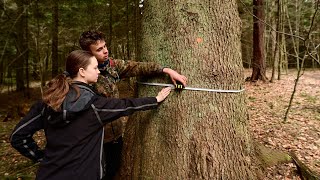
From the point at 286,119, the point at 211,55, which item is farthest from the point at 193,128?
the point at 286,119

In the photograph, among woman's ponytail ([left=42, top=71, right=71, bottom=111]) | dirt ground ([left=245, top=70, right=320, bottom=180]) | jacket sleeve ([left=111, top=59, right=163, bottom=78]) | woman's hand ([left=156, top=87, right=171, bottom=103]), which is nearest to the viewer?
woman's ponytail ([left=42, top=71, right=71, bottom=111])

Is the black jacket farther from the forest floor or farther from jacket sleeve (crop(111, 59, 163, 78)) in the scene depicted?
the forest floor

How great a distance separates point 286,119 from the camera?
21.8ft

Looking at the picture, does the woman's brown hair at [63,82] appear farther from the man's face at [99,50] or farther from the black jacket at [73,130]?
the man's face at [99,50]

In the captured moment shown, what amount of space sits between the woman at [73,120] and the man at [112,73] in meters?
0.44

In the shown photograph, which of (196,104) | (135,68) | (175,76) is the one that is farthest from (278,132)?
(135,68)

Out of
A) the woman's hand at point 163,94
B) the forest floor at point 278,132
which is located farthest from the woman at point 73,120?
the forest floor at point 278,132

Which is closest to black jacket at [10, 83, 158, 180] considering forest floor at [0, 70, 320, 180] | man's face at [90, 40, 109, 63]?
man's face at [90, 40, 109, 63]

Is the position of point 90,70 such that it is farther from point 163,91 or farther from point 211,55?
Result: point 211,55

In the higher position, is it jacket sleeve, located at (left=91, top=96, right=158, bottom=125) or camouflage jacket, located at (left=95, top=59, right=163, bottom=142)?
camouflage jacket, located at (left=95, top=59, right=163, bottom=142)

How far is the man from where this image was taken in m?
2.82

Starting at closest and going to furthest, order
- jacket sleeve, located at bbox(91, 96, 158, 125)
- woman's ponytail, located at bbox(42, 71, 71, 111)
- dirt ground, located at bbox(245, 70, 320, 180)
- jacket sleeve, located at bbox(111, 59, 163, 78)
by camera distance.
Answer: woman's ponytail, located at bbox(42, 71, 71, 111) < jacket sleeve, located at bbox(91, 96, 158, 125) < jacket sleeve, located at bbox(111, 59, 163, 78) < dirt ground, located at bbox(245, 70, 320, 180)

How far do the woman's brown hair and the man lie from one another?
1.41ft

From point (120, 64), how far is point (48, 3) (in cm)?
1090
